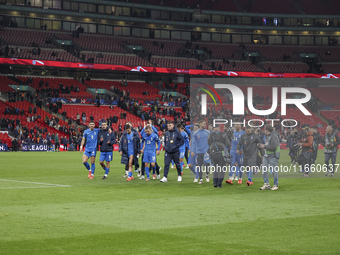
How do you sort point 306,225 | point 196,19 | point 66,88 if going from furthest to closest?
point 196,19 < point 66,88 < point 306,225

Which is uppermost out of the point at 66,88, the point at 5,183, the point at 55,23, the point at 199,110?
the point at 55,23

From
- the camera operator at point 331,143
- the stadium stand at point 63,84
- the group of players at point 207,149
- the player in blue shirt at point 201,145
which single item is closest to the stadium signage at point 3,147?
the stadium stand at point 63,84

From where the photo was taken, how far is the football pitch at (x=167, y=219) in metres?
8.48

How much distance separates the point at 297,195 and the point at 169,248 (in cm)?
857

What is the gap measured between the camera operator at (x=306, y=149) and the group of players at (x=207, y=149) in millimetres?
41

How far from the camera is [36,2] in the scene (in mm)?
72500

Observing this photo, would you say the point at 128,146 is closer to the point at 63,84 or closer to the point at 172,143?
the point at 172,143

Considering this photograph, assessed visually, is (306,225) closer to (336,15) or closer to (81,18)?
(81,18)

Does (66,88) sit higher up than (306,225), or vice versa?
(66,88)

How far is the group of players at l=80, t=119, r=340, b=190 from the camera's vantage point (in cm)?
1777

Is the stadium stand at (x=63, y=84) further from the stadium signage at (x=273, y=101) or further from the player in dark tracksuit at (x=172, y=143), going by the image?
the player in dark tracksuit at (x=172, y=143)

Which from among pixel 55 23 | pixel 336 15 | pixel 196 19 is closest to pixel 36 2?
pixel 55 23

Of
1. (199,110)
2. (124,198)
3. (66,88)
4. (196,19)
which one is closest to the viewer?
(124,198)

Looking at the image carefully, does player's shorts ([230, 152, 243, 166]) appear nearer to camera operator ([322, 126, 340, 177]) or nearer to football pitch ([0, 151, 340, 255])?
football pitch ([0, 151, 340, 255])
